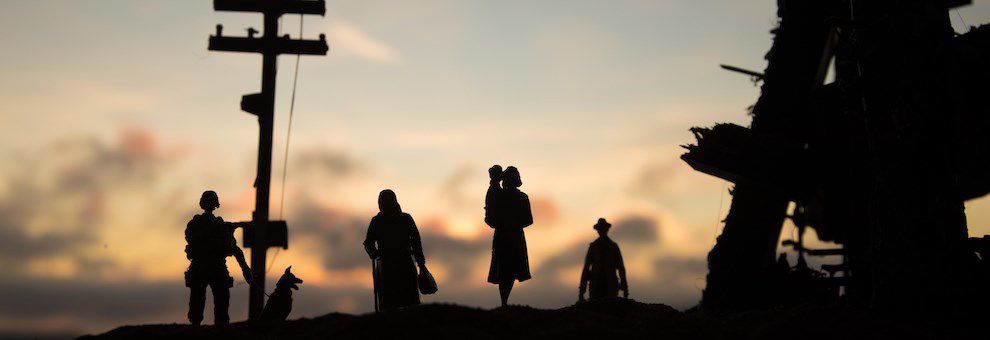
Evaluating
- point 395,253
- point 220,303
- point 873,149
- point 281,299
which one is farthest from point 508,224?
point 873,149

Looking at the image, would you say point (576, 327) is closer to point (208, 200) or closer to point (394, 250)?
point (394, 250)

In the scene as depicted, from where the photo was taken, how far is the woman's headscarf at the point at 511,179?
10094 mm

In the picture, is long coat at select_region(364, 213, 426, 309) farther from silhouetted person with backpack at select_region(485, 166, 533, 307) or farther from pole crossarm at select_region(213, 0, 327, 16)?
pole crossarm at select_region(213, 0, 327, 16)

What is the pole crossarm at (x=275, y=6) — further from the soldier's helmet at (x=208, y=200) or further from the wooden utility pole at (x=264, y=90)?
the soldier's helmet at (x=208, y=200)

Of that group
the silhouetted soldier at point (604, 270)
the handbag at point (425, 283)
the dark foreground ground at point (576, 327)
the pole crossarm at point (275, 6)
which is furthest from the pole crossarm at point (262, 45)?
the dark foreground ground at point (576, 327)

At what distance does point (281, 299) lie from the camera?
9688mm

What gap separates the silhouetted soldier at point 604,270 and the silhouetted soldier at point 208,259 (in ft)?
19.2

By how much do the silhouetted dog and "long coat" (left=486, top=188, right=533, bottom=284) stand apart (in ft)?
8.20

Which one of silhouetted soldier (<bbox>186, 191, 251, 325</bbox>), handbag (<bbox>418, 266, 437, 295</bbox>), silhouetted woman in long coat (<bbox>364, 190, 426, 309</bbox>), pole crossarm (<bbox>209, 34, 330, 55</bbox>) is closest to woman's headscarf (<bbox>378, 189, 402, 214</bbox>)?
silhouetted woman in long coat (<bbox>364, 190, 426, 309</bbox>)

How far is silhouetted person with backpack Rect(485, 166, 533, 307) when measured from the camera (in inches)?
396

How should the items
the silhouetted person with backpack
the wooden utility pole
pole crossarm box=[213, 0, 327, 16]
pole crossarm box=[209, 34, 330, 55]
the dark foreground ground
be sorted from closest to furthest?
the dark foreground ground < the silhouetted person with backpack < the wooden utility pole < pole crossarm box=[209, 34, 330, 55] < pole crossarm box=[213, 0, 327, 16]

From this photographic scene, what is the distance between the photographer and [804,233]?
11281 mm

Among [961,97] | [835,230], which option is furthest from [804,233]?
[961,97]

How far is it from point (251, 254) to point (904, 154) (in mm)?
10065
